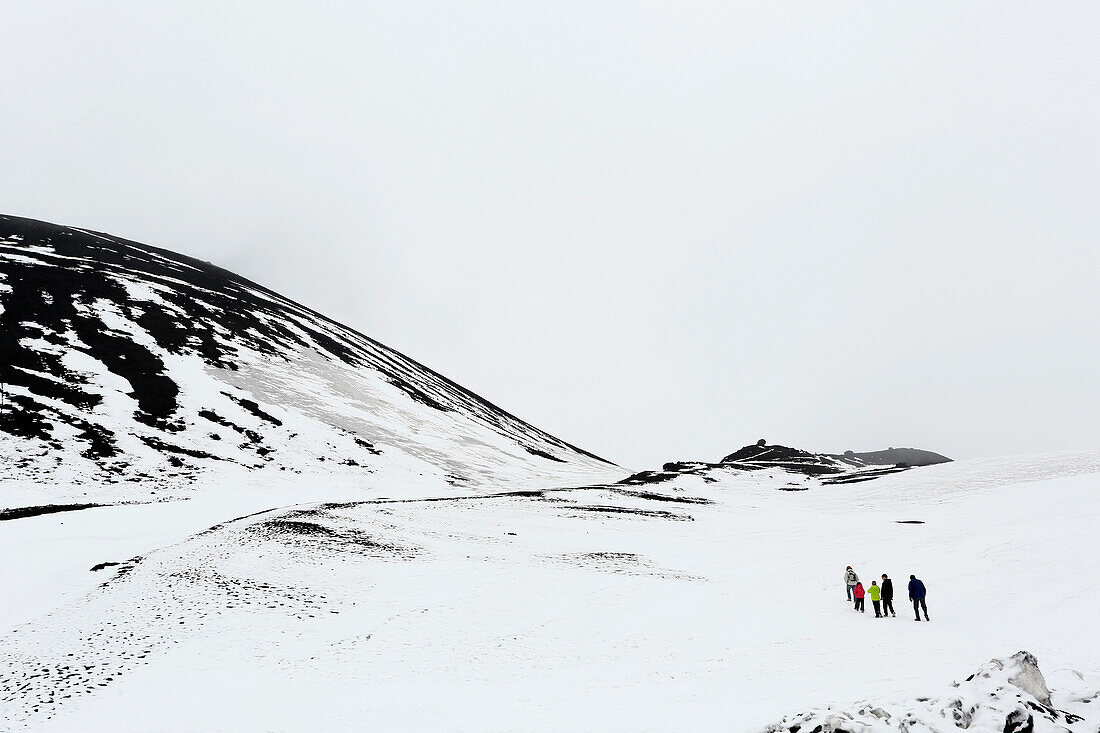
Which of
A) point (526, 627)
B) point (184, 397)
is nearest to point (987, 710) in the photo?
point (526, 627)

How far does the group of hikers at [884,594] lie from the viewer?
20562 millimetres

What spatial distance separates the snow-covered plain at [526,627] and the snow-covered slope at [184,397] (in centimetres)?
1644

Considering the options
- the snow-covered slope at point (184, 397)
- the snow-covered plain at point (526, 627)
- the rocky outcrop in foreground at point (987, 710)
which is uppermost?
the snow-covered slope at point (184, 397)

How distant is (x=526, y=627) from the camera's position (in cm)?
1997

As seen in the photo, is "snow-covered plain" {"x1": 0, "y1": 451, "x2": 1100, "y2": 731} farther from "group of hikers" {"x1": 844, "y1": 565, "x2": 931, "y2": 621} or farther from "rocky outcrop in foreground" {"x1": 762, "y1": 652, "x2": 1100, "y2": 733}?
"group of hikers" {"x1": 844, "y1": 565, "x2": 931, "y2": 621}

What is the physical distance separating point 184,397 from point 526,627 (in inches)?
2235

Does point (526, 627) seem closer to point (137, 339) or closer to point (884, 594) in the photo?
point (884, 594)

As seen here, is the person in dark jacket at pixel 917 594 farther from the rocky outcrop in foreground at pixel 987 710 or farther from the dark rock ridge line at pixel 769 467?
the dark rock ridge line at pixel 769 467

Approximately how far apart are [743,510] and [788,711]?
4180cm

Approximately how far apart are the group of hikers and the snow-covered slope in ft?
143

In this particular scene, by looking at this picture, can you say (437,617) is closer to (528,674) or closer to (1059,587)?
(528,674)

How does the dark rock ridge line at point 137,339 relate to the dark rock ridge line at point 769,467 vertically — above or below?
above

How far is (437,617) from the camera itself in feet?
67.7

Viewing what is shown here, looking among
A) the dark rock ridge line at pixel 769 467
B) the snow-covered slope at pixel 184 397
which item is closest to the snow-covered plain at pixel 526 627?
the snow-covered slope at pixel 184 397
